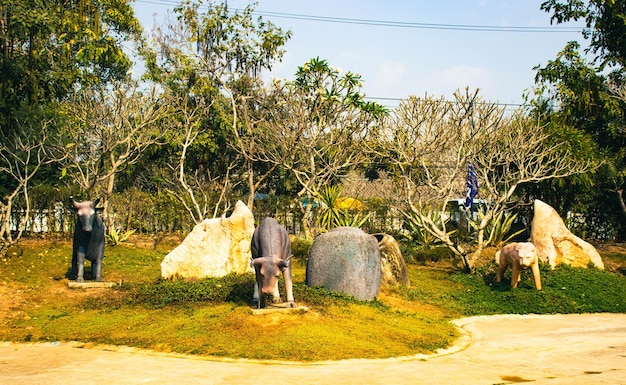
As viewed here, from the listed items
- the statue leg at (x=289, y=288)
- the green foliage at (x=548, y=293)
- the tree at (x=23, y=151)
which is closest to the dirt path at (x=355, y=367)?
the statue leg at (x=289, y=288)

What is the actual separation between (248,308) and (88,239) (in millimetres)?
5534

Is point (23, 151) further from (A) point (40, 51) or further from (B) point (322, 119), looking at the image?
(B) point (322, 119)

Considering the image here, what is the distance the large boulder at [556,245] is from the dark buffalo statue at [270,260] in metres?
9.40

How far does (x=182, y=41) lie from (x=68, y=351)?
20757 millimetres

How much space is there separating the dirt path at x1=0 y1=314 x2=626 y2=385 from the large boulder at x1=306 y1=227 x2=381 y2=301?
279 centimetres

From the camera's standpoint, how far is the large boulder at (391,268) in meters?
16.6

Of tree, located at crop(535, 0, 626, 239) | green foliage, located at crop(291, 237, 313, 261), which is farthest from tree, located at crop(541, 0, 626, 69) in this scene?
green foliage, located at crop(291, 237, 313, 261)

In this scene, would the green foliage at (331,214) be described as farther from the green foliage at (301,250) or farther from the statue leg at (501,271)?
the statue leg at (501,271)

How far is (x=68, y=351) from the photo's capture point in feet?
34.3

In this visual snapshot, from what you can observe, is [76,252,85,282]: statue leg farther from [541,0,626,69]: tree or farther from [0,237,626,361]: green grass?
[541,0,626,69]: tree

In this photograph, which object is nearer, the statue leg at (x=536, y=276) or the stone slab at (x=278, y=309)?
the stone slab at (x=278, y=309)

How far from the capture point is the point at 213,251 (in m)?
15.9

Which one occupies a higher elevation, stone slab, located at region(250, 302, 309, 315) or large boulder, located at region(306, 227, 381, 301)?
large boulder, located at region(306, 227, 381, 301)

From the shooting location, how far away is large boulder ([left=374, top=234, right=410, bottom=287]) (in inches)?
653
